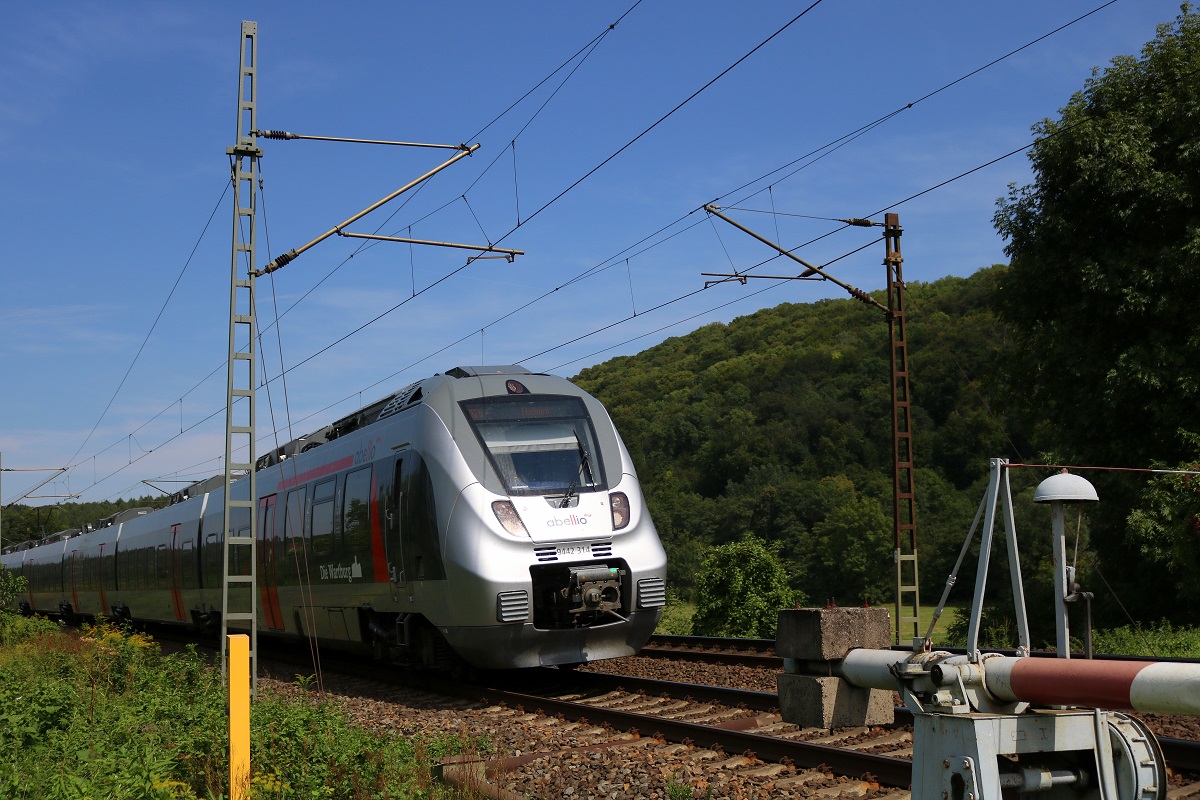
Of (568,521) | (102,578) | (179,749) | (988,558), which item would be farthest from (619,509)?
(102,578)

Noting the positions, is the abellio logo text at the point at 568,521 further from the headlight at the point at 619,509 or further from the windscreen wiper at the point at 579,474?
the headlight at the point at 619,509

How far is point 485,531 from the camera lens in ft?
40.7

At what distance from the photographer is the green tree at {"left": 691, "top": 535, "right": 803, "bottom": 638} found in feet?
73.8

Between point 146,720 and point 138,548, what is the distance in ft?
74.1

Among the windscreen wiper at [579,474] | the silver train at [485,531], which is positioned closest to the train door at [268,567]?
the silver train at [485,531]

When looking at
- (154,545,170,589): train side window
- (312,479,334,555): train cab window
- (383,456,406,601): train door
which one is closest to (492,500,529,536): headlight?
(383,456,406,601): train door

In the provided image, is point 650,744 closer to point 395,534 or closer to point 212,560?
point 395,534

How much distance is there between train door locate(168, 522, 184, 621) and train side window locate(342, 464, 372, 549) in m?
13.0

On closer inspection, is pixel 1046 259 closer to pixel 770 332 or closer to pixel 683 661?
pixel 683 661

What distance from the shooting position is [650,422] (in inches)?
2783

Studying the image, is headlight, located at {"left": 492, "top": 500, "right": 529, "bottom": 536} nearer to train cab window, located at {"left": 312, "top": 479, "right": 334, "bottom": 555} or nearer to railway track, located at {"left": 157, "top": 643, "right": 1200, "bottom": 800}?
railway track, located at {"left": 157, "top": 643, "right": 1200, "bottom": 800}

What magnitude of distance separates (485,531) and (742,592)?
38.0 ft

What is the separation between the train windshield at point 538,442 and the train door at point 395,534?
139cm

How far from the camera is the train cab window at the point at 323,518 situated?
1655cm
